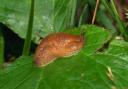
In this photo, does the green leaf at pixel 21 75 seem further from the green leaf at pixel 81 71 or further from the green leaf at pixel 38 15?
the green leaf at pixel 38 15

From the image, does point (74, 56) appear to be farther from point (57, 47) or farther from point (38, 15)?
point (38, 15)

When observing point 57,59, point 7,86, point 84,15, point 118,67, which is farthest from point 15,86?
point 84,15

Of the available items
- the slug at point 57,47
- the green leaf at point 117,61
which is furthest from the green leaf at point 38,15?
the green leaf at point 117,61

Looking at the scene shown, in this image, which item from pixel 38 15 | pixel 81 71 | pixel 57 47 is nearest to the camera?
pixel 81 71

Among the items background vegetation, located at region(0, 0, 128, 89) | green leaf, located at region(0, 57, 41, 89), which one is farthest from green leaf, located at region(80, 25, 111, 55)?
green leaf, located at region(0, 57, 41, 89)

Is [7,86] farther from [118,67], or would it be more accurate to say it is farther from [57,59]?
[118,67]

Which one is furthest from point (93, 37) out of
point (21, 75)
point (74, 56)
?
point (21, 75)
